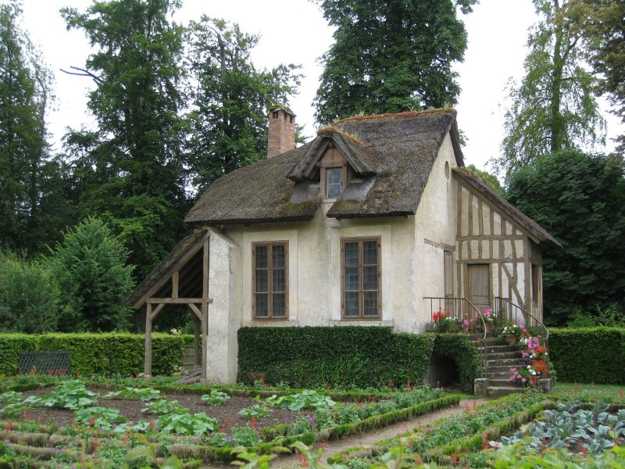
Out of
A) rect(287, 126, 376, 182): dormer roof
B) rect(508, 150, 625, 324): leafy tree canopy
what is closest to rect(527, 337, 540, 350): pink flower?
rect(287, 126, 376, 182): dormer roof

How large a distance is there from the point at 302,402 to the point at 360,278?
20.6 ft

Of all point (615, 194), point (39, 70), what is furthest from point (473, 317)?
point (39, 70)

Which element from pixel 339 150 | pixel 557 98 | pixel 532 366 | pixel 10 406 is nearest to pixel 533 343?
pixel 532 366

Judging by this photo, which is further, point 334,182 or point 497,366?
point 334,182

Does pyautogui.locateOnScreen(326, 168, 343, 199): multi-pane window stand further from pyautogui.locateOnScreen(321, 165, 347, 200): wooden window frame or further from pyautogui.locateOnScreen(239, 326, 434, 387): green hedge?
pyautogui.locateOnScreen(239, 326, 434, 387): green hedge

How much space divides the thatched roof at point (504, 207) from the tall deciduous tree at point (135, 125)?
50.2ft

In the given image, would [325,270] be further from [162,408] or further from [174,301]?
[162,408]

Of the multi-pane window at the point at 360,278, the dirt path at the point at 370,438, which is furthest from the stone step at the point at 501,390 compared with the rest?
the multi-pane window at the point at 360,278

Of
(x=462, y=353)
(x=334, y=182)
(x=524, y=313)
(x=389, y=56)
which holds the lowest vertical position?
(x=462, y=353)

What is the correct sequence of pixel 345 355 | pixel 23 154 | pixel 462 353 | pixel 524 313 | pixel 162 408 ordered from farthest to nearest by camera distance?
1. pixel 23 154
2. pixel 524 313
3. pixel 345 355
4. pixel 462 353
5. pixel 162 408

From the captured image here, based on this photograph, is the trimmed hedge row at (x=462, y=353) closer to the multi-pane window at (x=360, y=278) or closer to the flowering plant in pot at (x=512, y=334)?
the flowering plant in pot at (x=512, y=334)

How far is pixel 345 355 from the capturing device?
19719 mm

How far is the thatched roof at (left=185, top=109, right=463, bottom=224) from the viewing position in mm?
19953

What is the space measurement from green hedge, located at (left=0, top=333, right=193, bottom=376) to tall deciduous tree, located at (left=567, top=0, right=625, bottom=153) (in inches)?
671
